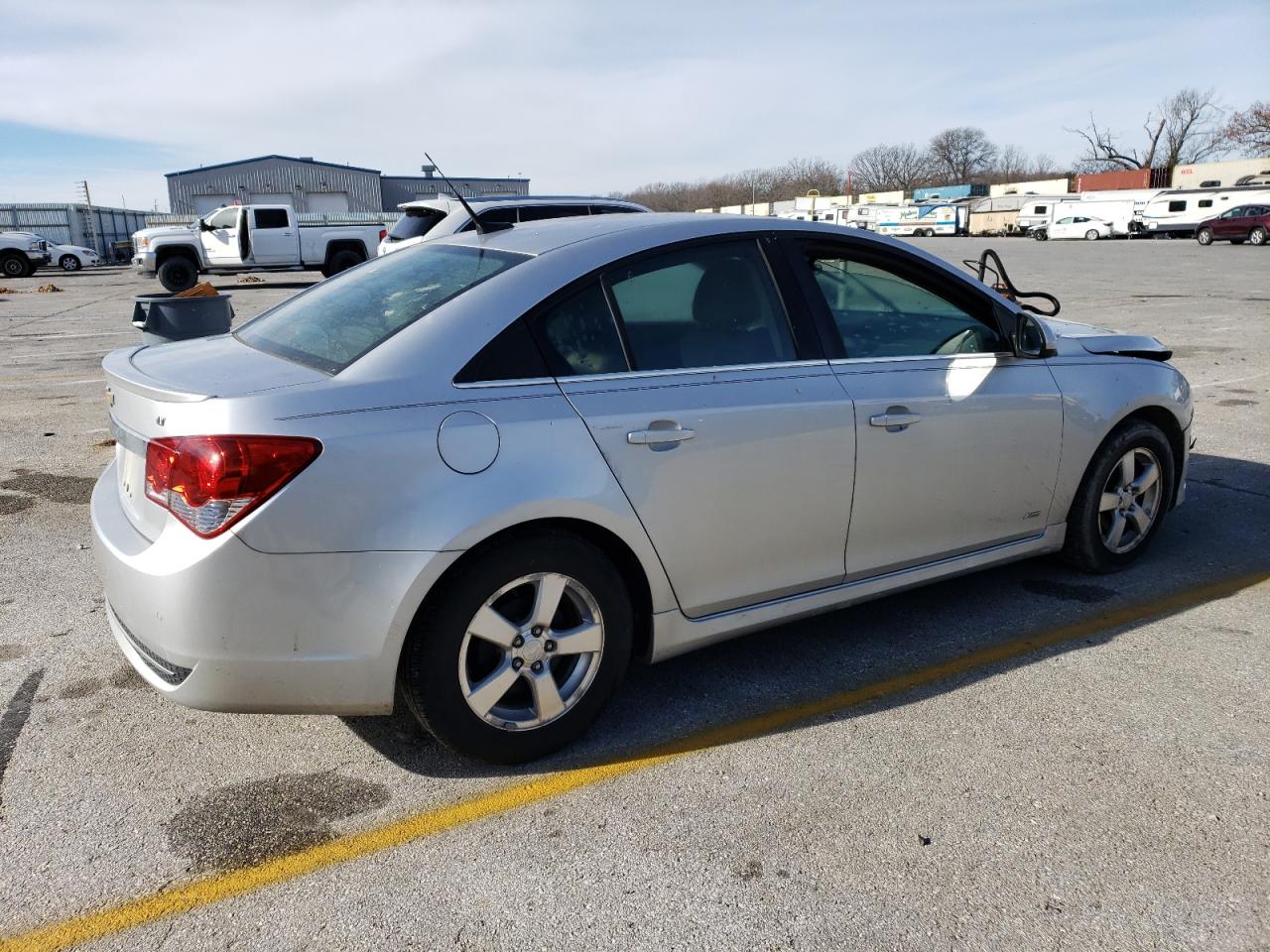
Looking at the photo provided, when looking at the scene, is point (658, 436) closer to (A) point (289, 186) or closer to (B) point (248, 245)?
(B) point (248, 245)

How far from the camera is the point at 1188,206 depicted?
5066 cm

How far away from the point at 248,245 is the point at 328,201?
35.6 meters

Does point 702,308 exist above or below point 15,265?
above

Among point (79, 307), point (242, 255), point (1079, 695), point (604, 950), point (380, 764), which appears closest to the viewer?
point (604, 950)

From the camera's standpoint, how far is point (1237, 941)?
2.25 metres

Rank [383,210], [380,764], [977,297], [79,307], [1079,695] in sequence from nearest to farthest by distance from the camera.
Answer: [380,764] < [1079,695] < [977,297] < [79,307] < [383,210]

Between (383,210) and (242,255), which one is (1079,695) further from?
(383,210)

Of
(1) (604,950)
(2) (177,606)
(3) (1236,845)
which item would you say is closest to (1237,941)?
(3) (1236,845)

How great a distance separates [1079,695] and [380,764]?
229cm

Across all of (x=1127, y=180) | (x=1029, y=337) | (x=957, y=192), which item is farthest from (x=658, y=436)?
(x=957, y=192)

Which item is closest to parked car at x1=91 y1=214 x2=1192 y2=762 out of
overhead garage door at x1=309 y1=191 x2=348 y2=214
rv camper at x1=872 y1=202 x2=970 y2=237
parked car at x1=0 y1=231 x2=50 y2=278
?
parked car at x1=0 y1=231 x2=50 y2=278

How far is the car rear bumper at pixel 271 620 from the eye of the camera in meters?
2.55

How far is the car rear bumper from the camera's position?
8.36ft

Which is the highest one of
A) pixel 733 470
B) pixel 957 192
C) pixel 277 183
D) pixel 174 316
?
pixel 277 183
